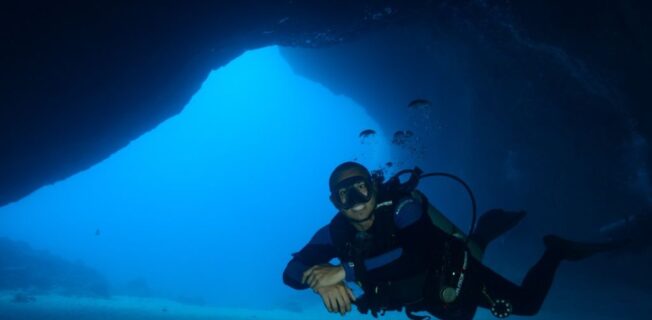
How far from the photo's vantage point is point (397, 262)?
150 inches

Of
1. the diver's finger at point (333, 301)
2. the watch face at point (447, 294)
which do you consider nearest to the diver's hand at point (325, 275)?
the diver's finger at point (333, 301)

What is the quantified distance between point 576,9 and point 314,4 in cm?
736

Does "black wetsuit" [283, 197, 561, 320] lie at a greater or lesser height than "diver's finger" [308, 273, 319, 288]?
lesser

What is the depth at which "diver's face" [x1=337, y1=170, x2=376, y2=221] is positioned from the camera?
428 cm

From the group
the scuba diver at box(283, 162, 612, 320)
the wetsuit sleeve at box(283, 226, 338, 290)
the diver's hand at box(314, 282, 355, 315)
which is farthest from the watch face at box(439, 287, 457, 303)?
the wetsuit sleeve at box(283, 226, 338, 290)

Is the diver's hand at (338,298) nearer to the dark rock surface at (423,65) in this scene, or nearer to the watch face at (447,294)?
the watch face at (447,294)

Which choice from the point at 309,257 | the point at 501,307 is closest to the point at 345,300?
the point at 309,257

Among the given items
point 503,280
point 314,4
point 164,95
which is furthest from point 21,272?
point 503,280

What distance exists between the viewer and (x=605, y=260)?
14172mm

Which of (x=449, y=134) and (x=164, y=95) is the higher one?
(x=164, y=95)

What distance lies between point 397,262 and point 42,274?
40.4 meters

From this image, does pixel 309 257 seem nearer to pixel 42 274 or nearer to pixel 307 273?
pixel 307 273

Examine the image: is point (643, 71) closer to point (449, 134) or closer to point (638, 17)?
point (638, 17)

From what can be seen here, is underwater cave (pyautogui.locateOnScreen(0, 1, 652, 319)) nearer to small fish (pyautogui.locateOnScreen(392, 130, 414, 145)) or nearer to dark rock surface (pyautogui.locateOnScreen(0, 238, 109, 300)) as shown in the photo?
small fish (pyautogui.locateOnScreen(392, 130, 414, 145))
